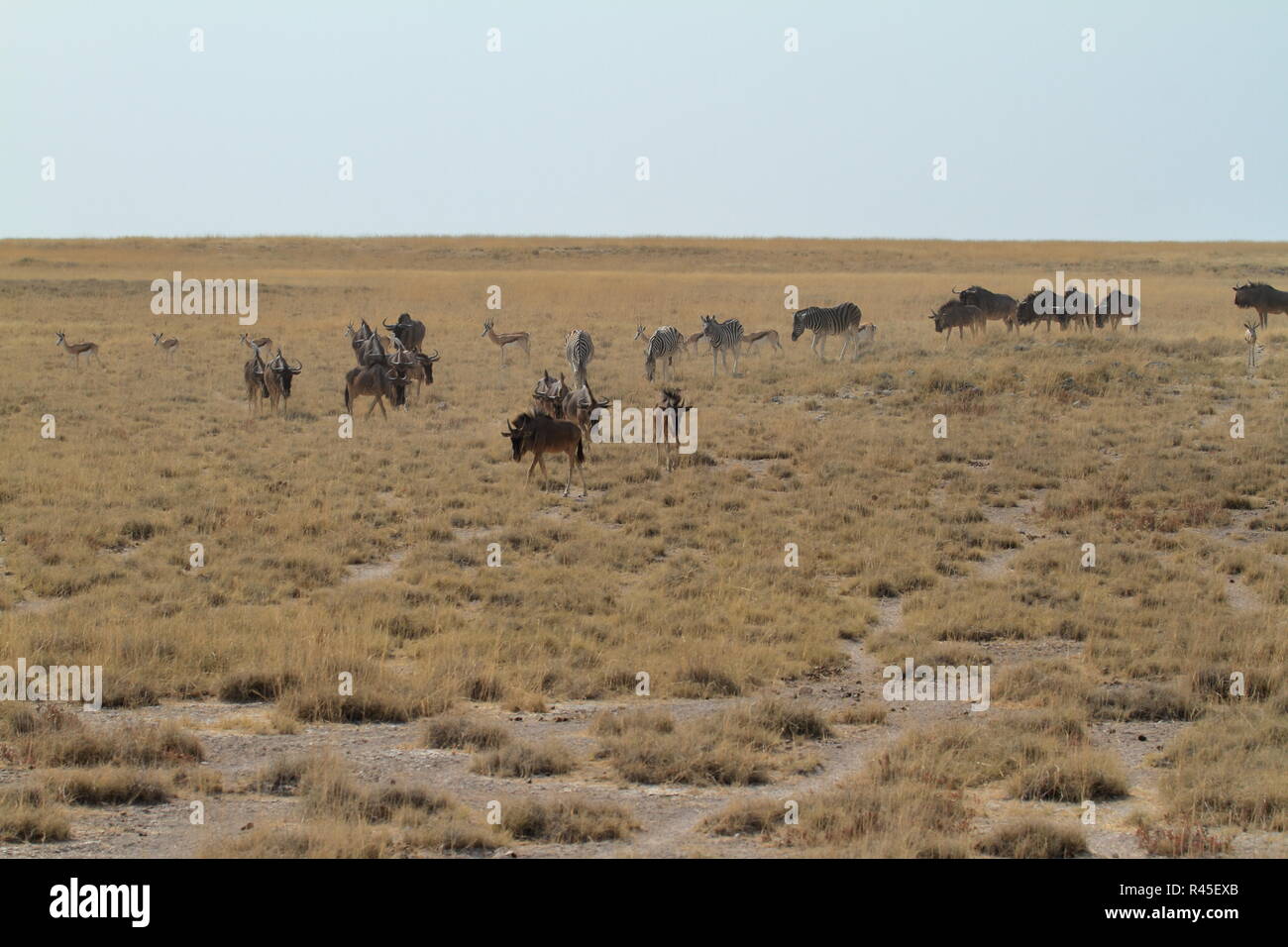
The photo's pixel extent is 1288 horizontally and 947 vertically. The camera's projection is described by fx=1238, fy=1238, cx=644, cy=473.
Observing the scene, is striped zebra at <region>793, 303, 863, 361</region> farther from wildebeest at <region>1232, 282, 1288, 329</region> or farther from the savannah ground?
wildebeest at <region>1232, 282, 1288, 329</region>

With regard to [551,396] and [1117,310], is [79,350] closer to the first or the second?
[551,396]

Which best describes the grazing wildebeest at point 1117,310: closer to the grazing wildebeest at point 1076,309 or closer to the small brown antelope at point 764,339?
the grazing wildebeest at point 1076,309

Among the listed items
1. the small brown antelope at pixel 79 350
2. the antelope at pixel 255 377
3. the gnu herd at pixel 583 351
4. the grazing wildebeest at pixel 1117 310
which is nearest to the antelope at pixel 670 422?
the gnu herd at pixel 583 351

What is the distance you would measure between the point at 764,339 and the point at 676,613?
2229cm

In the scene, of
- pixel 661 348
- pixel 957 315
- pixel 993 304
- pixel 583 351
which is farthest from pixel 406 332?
pixel 993 304

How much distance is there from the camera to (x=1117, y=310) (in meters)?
34.8

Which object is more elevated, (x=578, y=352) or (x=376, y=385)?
(x=578, y=352)

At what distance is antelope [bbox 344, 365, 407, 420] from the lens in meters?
23.7

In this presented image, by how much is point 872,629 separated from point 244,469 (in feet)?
36.0

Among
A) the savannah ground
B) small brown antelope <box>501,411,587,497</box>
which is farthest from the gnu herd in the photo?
the savannah ground

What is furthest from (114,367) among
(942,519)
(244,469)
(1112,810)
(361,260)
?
(361,260)

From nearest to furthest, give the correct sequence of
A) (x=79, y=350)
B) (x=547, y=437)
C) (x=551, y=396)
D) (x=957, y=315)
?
1. (x=547, y=437)
2. (x=551, y=396)
3. (x=79, y=350)
4. (x=957, y=315)

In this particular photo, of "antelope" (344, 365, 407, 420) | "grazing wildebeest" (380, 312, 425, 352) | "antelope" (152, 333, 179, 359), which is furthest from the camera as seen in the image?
"antelope" (152, 333, 179, 359)

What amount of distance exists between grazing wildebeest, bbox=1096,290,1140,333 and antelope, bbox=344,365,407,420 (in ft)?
66.3
